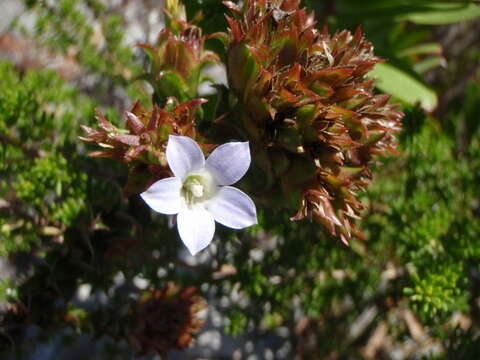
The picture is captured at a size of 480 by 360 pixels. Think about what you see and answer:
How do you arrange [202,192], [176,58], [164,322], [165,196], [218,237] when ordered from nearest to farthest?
[165,196] < [202,192] < [176,58] < [164,322] < [218,237]

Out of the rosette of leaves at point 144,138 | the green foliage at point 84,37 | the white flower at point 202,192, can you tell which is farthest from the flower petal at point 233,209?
the green foliage at point 84,37

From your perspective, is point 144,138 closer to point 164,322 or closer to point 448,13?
point 164,322

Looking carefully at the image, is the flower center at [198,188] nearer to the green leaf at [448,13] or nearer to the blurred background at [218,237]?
the blurred background at [218,237]

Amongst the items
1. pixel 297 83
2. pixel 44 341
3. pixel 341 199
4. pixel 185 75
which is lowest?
pixel 44 341

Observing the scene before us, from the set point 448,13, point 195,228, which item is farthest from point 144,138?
point 448,13

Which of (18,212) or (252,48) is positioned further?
(18,212)

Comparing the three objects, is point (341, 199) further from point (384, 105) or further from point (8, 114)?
point (8, 114)

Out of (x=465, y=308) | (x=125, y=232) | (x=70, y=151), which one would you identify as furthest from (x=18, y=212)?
(x=465, y=308)
